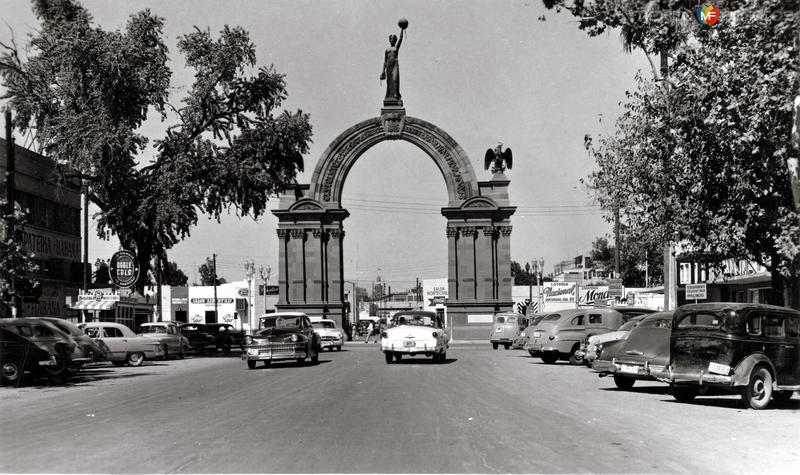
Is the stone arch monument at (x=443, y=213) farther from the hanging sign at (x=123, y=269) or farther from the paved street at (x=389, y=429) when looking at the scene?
the paved street at (x=389, y=429)

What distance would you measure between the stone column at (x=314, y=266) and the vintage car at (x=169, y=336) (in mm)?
20159

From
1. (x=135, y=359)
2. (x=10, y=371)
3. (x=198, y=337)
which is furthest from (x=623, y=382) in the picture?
(x=198, y=337)

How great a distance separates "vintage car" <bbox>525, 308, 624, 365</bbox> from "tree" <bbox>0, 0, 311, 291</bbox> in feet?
52.1

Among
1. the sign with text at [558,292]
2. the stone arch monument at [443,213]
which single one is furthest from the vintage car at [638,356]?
the sign with text at [558,292]

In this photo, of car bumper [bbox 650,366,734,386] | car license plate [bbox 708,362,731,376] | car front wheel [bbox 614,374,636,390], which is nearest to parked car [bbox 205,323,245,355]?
car front wheel [bbox 614,374,636,390]

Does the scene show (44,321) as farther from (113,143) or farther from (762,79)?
(762,79)

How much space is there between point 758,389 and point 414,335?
13348 mm

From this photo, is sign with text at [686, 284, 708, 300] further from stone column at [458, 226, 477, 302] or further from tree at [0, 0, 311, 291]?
stone column at [458, 226, 477, 302]

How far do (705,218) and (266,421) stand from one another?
12564 mm

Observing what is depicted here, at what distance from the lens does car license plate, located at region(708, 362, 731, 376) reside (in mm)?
14349

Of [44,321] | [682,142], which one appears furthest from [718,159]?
[44,321]

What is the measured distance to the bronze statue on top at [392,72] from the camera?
5697 cm

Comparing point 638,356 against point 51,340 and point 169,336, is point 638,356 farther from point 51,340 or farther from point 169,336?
point 169,336

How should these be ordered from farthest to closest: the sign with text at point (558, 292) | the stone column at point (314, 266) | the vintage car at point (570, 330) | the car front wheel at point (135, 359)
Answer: the sign with text at point (558, 292), the stone column at point (314, 266), the car front wheel at point (135, 359), the vintage car at point (570, 330)
